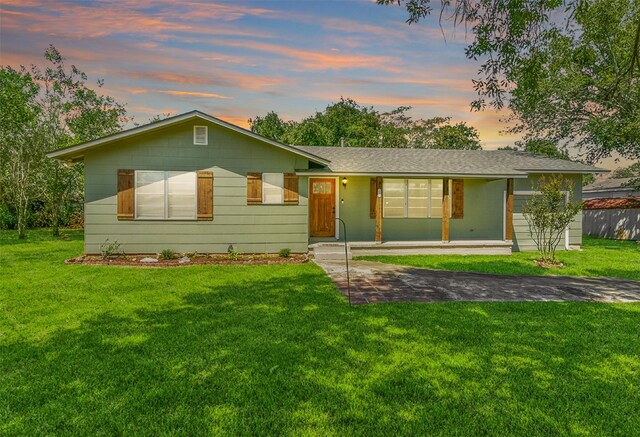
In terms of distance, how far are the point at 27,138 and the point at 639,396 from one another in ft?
69.7

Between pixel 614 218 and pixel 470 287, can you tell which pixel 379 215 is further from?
pixel 614 218

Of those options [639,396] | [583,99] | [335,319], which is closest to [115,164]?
[335,319]

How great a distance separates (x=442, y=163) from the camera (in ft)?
43.0

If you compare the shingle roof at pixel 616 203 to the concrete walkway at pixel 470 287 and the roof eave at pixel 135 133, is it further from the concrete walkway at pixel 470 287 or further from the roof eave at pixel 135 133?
the roof eave at pixel 135 133

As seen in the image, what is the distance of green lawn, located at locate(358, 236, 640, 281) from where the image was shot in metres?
9.06

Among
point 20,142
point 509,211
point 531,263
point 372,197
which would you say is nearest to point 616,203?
point 509,211

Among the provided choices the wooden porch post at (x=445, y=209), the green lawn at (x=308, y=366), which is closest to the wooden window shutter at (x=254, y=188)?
the green lawn at (x=308, y=366)

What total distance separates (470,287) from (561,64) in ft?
44.2

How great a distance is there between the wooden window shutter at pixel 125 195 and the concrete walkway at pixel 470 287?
5.92 metres

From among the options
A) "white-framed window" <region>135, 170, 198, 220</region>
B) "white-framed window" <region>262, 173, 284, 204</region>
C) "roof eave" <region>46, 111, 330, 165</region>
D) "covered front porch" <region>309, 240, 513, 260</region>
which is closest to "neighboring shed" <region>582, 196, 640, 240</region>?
"covered front porch" <region>309, 240, 513, 260</region>

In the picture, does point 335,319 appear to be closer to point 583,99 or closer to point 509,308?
point 509,308

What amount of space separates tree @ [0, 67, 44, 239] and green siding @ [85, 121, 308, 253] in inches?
→ 312

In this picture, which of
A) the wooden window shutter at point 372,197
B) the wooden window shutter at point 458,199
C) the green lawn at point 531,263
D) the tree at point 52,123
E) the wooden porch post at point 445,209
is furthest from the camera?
the tree at point 52,123

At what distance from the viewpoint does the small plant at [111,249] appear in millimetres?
10113
